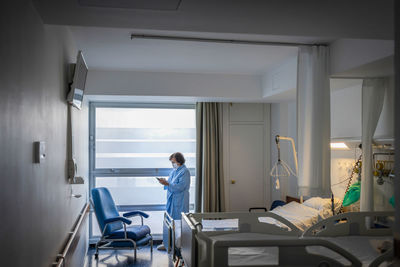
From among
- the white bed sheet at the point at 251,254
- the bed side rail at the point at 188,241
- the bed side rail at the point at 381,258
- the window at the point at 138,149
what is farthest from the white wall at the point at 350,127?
the window at the point at 138,149

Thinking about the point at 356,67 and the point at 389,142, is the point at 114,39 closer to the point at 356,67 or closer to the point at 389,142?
the point at 356,67

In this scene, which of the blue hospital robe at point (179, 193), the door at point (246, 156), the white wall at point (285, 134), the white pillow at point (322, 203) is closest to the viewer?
the white pillow at point (322, 203)

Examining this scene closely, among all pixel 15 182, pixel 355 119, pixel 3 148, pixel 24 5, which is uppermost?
pixel 24 5

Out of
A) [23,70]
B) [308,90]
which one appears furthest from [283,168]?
[23,70]

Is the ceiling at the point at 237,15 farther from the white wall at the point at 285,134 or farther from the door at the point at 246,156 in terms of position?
the door at the point at 246,156

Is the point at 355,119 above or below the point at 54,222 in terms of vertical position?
above

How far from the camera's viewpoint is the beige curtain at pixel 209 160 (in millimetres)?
6523

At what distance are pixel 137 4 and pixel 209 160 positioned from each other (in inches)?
177

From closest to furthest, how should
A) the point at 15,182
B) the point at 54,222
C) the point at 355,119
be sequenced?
the point at 15,182 < the point at 54,222 < the point at 355,119

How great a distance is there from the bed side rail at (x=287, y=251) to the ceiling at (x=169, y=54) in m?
2.36

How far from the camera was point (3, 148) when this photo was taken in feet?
5.08

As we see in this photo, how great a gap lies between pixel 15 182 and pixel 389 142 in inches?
135

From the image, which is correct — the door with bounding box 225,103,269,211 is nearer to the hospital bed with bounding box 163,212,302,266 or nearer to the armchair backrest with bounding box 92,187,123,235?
the armchair backrest with bounding box 92,187,123,235

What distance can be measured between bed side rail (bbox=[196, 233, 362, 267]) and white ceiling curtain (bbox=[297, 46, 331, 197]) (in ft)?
5.81
